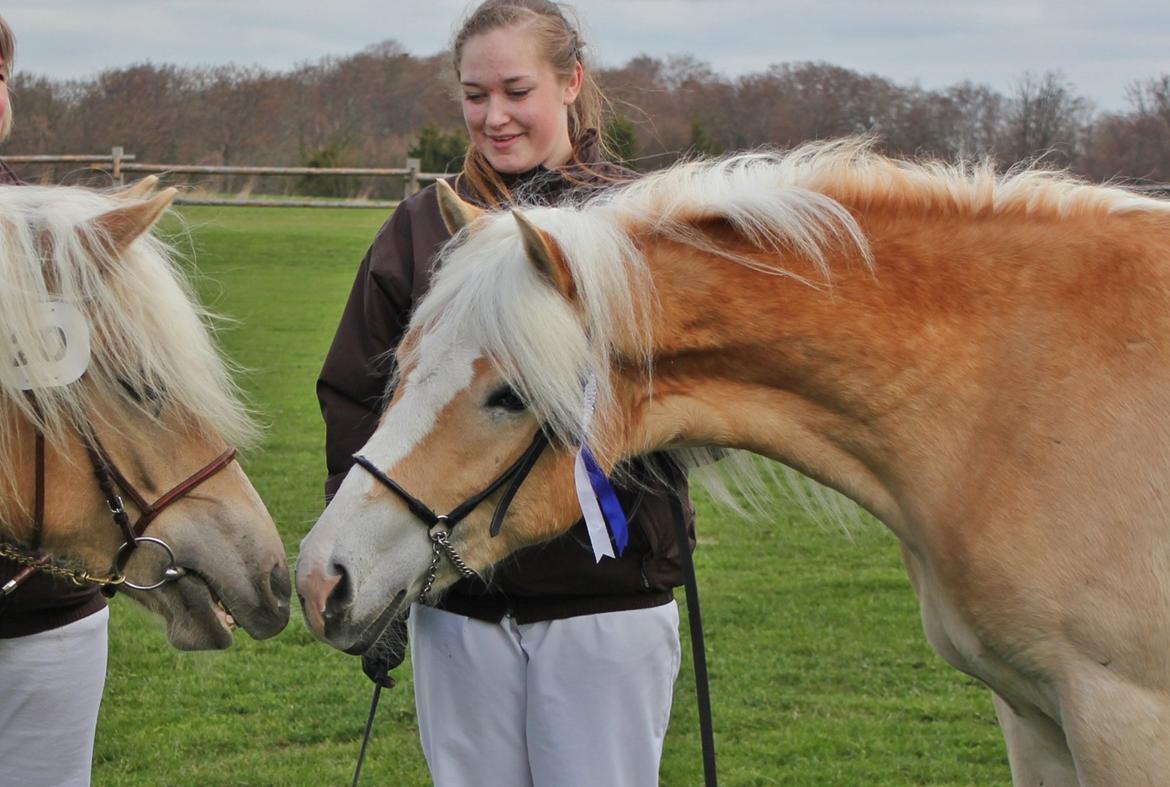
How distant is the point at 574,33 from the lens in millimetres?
2814

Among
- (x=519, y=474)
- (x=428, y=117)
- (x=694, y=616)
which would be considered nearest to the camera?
(x=519, y=474)

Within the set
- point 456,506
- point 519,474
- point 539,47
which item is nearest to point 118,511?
point 456,506

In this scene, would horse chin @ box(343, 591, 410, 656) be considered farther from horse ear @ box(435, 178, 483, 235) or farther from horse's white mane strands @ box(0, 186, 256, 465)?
horse ear @ box(435, 178, 483, 235)

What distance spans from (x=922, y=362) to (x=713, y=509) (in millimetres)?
6497

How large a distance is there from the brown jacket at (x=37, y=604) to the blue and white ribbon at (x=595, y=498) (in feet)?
3.84

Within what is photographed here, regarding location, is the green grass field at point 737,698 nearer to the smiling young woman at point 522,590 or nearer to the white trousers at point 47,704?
the white trousers at point 47,704

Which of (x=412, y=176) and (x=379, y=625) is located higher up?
(x=412, y=176)

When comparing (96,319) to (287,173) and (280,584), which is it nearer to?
(280,584)

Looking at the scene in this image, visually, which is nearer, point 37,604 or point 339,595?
point 339,595

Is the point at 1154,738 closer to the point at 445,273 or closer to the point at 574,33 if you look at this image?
the point at 445,273

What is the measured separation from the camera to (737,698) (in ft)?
16.8

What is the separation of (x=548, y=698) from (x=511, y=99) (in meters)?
1.31

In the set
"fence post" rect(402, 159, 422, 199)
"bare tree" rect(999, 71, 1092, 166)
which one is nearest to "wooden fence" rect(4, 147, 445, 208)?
"fence post" rect(402, 159, 422, 199)

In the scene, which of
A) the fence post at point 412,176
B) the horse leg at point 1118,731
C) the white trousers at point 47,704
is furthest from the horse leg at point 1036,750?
the fence post at point 412,176
